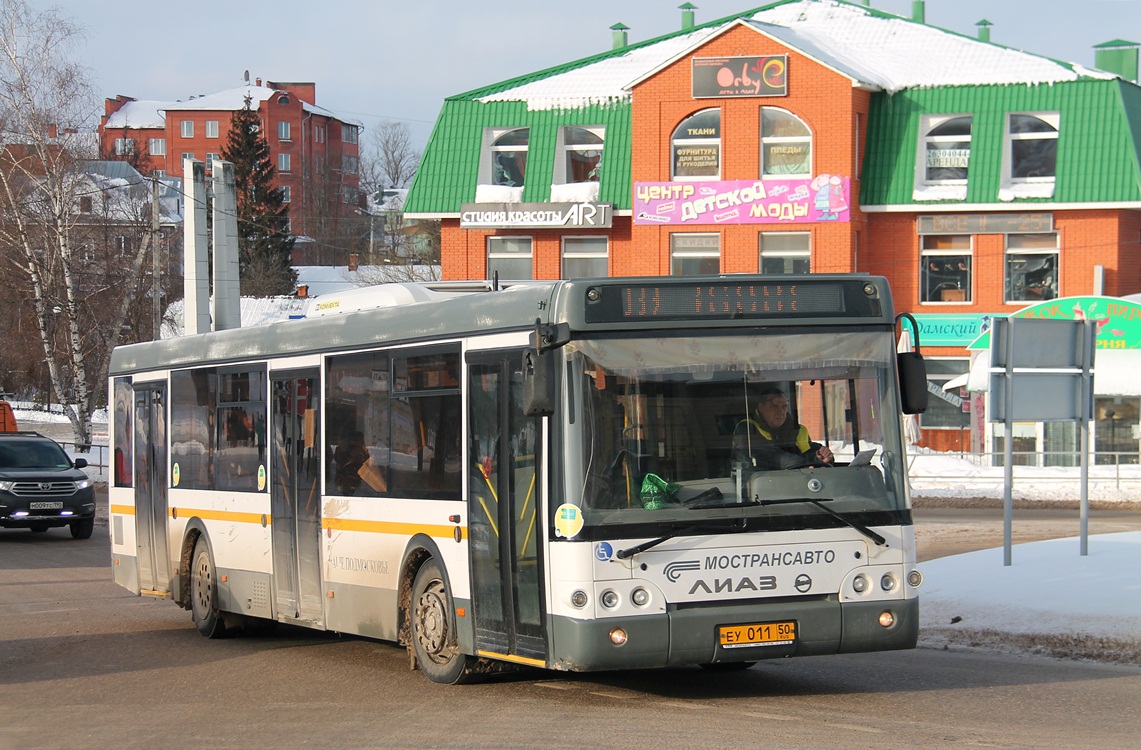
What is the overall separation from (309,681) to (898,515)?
4553mm

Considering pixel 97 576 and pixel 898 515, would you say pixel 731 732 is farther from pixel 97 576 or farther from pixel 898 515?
pixel 97 576

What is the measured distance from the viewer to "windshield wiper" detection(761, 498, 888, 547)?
927cm

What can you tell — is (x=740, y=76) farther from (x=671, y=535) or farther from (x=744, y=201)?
(x=671, y=535)

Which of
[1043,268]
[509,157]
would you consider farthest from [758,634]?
[509,157]

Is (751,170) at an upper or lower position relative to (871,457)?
upper

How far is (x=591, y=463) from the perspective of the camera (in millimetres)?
9125

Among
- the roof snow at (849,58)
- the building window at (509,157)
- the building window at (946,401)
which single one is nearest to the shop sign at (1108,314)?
the building window at (946,401)

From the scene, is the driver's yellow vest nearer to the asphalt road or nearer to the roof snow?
the asphalt road

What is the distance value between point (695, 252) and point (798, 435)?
105ft

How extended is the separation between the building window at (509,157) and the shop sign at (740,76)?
507 centimetres

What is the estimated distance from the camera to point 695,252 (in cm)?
4106

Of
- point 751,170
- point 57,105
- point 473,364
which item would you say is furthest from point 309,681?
point 57,105

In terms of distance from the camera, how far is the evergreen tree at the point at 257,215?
92.0 meters

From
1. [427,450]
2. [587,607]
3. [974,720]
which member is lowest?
[974,720]
